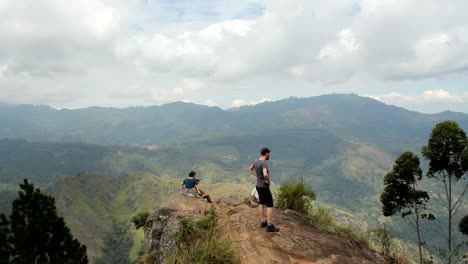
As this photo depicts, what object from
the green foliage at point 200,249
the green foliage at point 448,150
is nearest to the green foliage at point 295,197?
the green foliage at point 200,249

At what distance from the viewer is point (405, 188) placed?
99.0ft

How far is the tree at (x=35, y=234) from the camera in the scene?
10.5 metres

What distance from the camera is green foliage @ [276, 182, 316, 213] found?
2119 centimetres

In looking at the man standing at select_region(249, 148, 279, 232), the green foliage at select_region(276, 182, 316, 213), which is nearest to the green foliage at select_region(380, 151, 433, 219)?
the green foliage at select_region(276, 182, 316, 213)

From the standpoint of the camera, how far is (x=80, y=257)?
1141 centimetres

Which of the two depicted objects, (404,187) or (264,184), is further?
(404,187)

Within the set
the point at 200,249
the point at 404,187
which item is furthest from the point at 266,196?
the point at 404,187

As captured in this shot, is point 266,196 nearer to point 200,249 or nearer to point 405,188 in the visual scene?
point 200,249

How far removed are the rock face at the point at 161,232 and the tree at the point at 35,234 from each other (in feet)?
10.1

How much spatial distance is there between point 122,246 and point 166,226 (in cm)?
20100

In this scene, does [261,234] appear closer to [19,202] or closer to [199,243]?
[199,243]

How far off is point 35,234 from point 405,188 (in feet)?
94.8

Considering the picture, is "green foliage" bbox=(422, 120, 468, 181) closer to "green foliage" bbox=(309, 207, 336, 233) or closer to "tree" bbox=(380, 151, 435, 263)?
"tree" bbox=(380, 151, 435, 263)

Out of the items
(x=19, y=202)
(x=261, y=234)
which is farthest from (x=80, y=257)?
(x=261, y=234)
